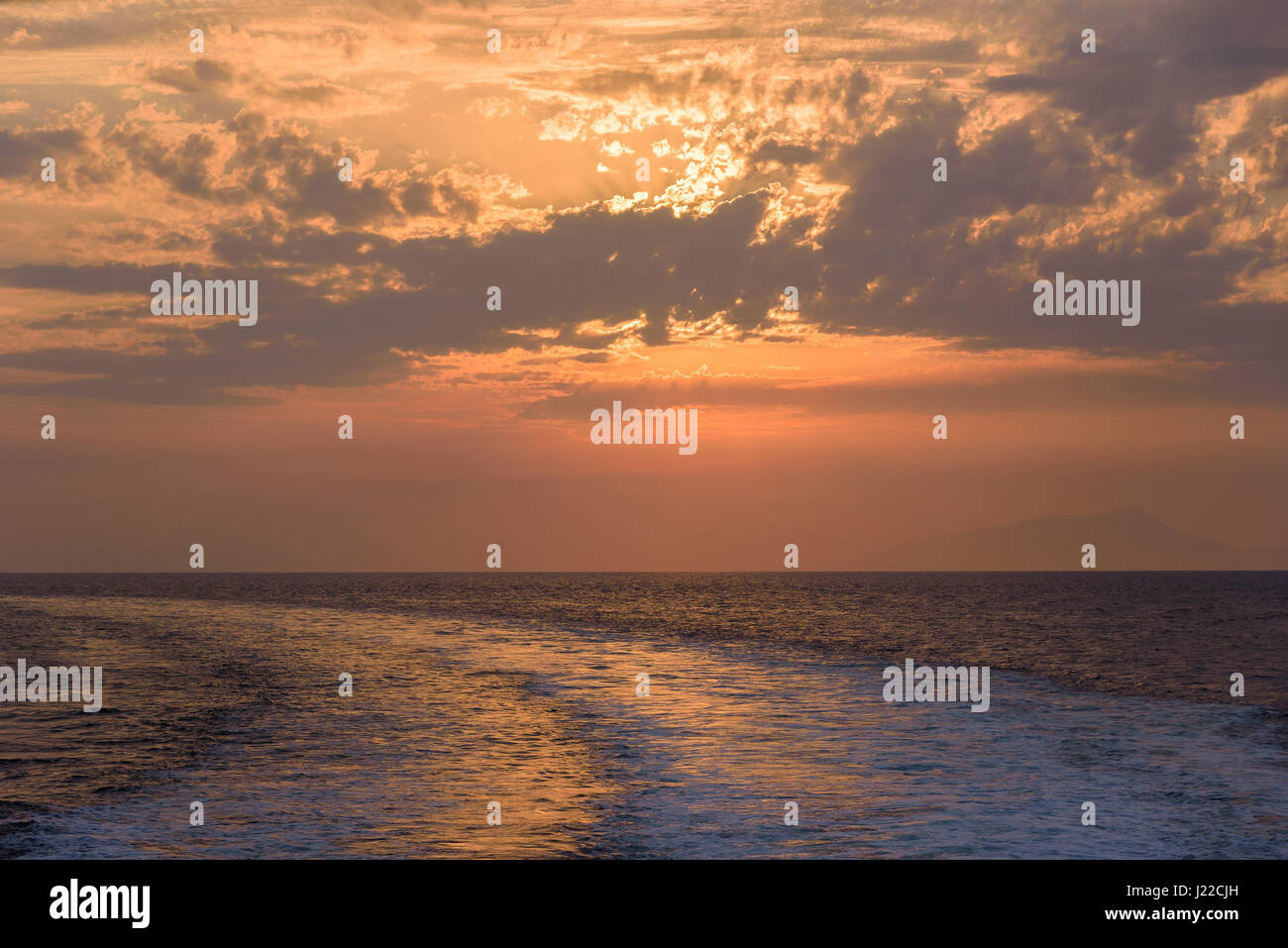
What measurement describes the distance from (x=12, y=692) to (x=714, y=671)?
92.4ft
